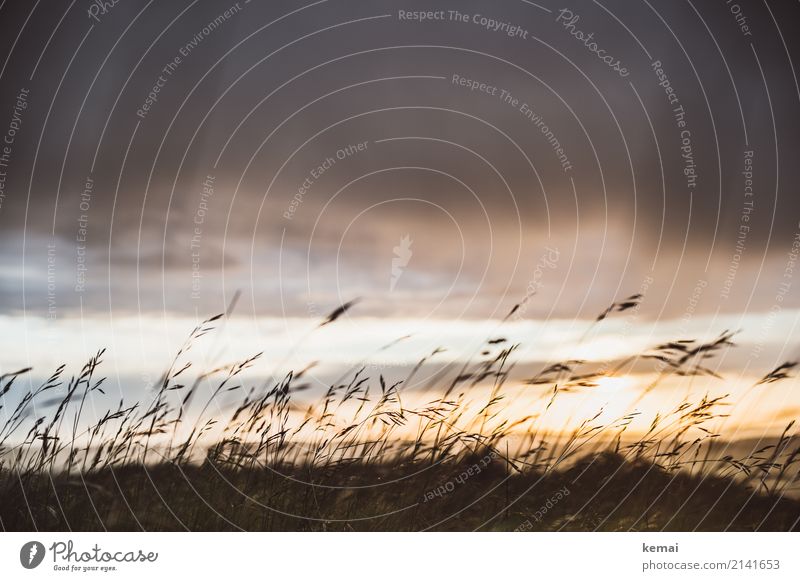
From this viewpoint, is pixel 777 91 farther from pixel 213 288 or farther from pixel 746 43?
pixel 213 288

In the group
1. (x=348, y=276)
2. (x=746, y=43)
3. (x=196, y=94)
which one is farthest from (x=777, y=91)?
(x=196, y=94)

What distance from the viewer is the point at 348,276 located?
13.0ft

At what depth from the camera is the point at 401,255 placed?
4.01 metres

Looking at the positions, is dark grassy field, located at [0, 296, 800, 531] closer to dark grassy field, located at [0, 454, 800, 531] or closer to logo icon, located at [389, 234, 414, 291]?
dark grassy field, located at [0, 454, 800, 531]
